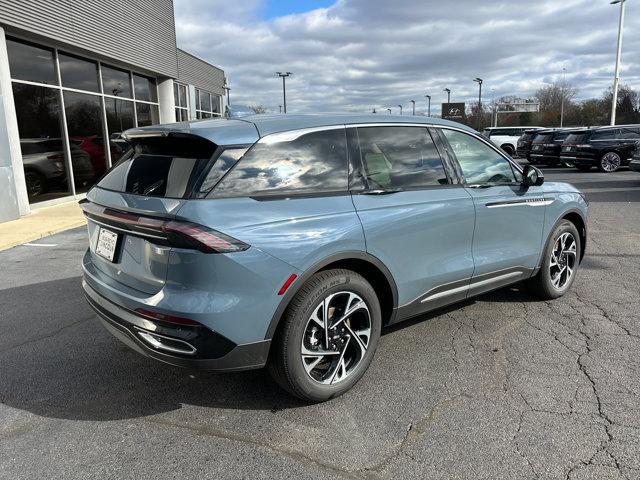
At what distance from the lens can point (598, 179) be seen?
15.9 m

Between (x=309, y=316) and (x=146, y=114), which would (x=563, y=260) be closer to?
(x=309, y=316)

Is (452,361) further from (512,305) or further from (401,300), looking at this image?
(512,305)

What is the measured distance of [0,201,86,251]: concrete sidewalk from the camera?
799 centimetres

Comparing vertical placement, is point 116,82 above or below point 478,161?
above

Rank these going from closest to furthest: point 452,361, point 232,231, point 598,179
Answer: point 232,231 < point 452,361 < point 598,179

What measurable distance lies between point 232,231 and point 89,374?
1776 millimetres

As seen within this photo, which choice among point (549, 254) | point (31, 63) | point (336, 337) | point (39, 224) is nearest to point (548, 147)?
point (549, 254)

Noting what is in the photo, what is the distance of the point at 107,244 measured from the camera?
2973mm

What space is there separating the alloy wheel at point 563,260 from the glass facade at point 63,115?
884 cm

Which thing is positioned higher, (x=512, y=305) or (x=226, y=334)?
(x=226, y=334)

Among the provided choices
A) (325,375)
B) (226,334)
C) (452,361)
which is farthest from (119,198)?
(452,361)

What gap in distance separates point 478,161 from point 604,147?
1643 centimetres

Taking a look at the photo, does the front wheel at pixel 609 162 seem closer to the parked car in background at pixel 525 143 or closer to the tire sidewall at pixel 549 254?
the parked car in background at pixel 525 143

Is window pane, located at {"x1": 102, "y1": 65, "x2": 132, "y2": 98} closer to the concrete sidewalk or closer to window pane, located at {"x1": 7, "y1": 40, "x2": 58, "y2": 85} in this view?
window pane, located at {"x1": 7, "y1": 40, "x2": 58, "y2": 85}
